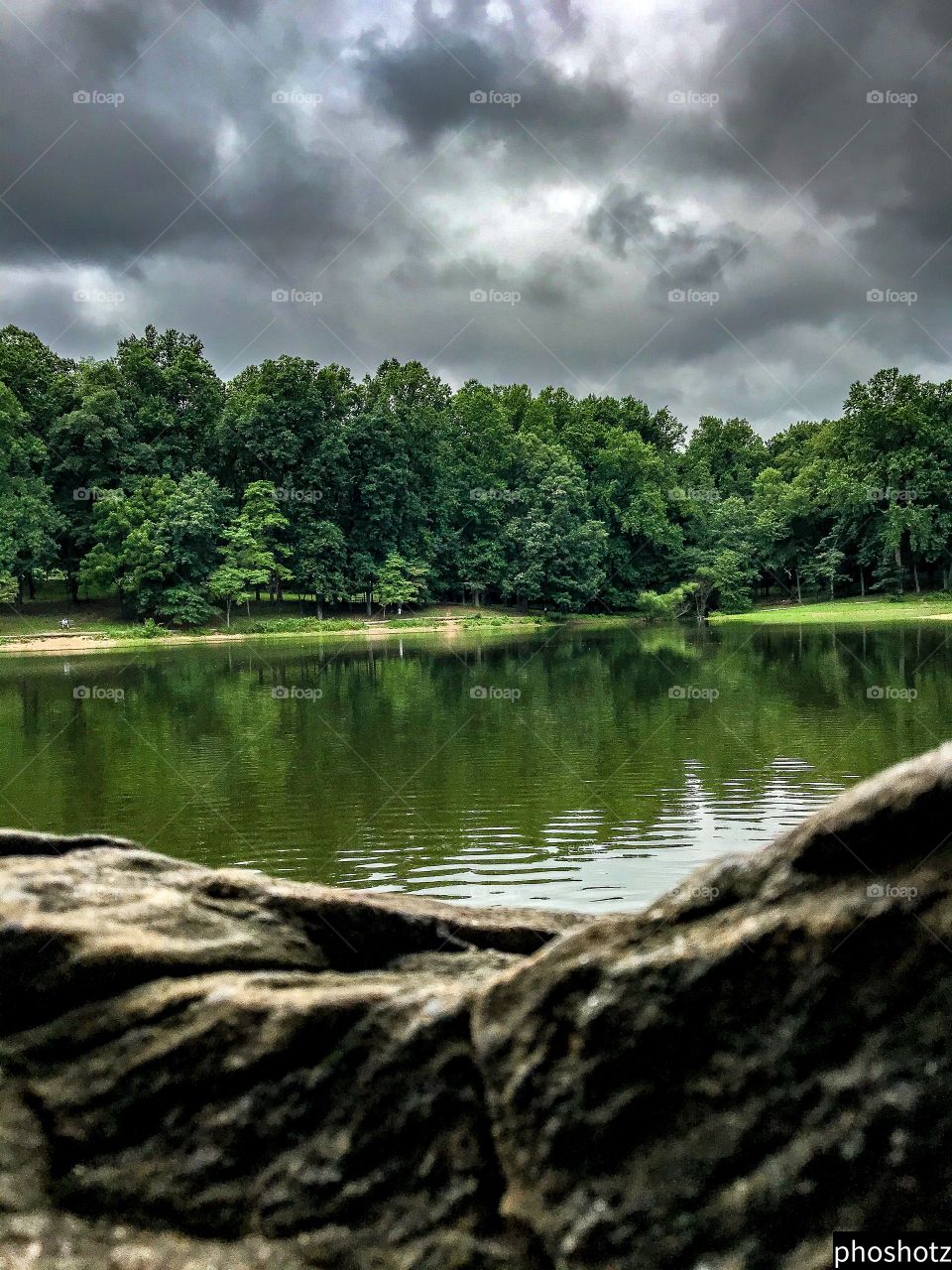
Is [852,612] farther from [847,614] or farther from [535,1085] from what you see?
[535,1085]

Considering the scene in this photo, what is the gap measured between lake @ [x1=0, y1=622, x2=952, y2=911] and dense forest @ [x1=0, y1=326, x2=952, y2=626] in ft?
102

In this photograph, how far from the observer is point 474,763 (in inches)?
679

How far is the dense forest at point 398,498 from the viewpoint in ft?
211

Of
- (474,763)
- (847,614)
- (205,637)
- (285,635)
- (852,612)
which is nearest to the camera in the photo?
(474,763)

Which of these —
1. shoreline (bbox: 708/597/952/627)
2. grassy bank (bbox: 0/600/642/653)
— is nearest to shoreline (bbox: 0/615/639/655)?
grassy bank (bbox: 0/600/642/653)

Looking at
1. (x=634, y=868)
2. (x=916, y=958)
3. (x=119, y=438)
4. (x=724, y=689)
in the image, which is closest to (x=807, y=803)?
(x=634, y=868)

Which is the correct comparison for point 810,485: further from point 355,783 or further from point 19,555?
point 355,783

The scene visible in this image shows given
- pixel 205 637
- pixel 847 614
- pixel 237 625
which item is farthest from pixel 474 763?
pixel 847 614

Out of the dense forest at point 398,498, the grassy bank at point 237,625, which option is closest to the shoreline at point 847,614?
the dense forest at point 398,498

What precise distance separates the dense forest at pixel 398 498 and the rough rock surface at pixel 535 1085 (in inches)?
2352

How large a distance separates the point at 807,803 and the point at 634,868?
3.52 meters

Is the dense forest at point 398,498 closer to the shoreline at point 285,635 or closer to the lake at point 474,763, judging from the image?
the shoreline at point 285,635

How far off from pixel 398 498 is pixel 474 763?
196 feet

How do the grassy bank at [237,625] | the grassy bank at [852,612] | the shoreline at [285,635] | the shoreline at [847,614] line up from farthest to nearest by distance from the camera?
the grassy bank at [852,612] → the shoreline at [847,614] → the grassy bank at [237,625] → the shoreline at [285,635]
